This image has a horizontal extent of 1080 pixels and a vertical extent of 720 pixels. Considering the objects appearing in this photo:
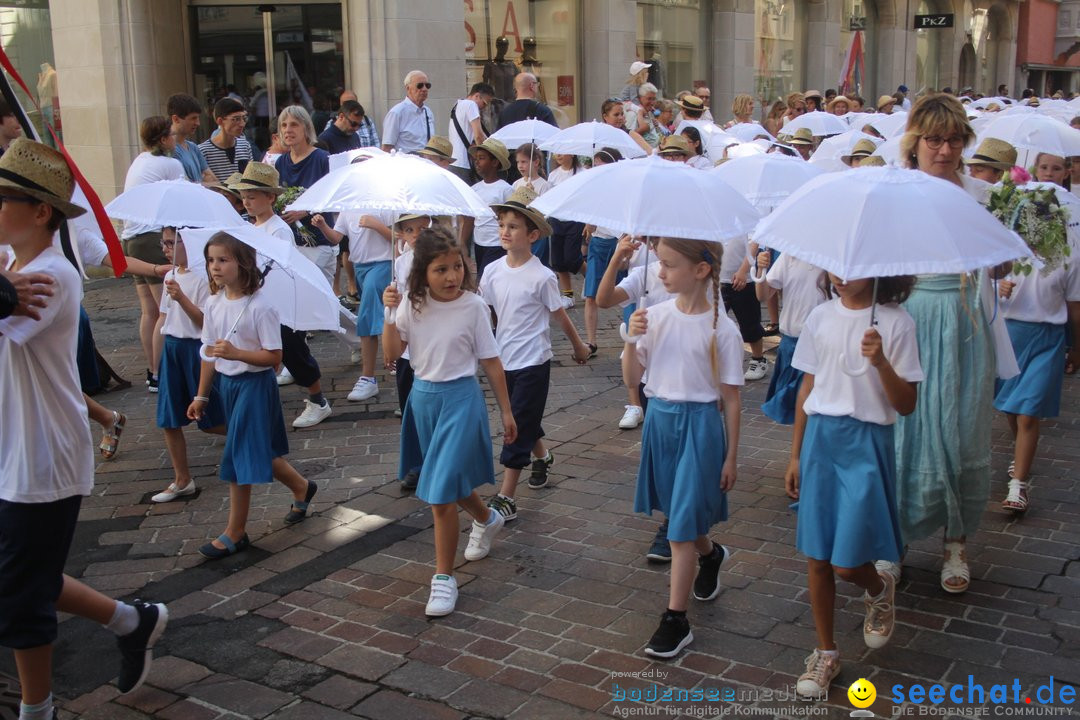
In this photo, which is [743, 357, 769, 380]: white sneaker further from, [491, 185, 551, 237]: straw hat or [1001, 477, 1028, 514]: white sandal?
[491, 185, 551, 237]: straw hat

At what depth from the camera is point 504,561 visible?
5508mm

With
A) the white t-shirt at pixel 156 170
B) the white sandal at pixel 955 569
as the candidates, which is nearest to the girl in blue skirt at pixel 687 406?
the white sandal at pixel 955 569

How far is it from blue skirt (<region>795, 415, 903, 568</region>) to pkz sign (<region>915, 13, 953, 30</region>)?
2910cm

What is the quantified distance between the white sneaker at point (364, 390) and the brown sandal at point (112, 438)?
1783mm

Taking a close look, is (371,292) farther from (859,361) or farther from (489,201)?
(859,361)

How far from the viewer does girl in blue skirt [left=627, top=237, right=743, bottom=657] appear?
455 centimetres

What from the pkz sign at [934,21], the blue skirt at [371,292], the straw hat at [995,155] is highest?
the pkz sign at [934,21]

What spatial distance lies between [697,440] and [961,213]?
137 cm

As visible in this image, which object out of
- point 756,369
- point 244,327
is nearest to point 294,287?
point 244,327

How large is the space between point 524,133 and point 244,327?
5.81m

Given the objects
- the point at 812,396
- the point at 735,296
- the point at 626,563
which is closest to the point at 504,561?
the point at 626,563

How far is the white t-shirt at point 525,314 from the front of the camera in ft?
20.2

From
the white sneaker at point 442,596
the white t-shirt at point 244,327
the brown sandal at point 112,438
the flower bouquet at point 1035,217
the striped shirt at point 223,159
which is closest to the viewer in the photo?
the white sneaker at point 442,596

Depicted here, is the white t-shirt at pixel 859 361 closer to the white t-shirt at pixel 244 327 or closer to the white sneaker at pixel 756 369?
the white t-shirt at pixel 244 327
